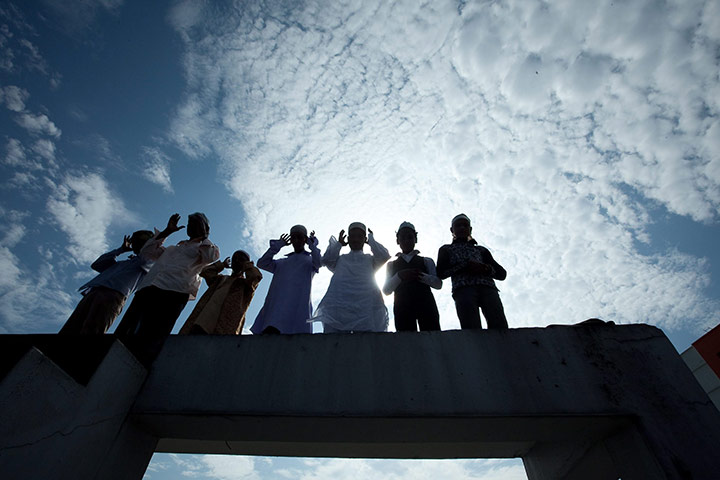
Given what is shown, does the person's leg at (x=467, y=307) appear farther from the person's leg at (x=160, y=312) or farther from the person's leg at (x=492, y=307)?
the person's leg at (x=160, y=312)

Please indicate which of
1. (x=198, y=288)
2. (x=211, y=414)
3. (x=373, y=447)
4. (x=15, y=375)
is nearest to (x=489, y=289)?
(x=373, y=447)

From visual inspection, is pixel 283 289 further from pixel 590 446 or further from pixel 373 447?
pixel 590 446

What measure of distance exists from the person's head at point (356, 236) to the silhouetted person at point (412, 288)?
47 centimetres

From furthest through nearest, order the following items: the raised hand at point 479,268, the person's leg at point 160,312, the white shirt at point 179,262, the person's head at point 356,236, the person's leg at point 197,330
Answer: the person's head at point 356,236, the white shirt at point 179,262, the raised hand at point 479,268, the person's leg at point 160,312, the person's leg at point 197,330

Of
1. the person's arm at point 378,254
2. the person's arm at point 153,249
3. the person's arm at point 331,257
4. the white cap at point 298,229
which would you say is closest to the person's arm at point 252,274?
the white cap at point 298,229

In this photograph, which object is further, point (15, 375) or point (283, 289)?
point (283, 289)

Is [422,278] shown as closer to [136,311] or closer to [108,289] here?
[136,311]

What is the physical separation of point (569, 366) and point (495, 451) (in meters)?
1.10

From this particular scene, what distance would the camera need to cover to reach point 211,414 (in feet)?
8.01

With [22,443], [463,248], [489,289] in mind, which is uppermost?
[463,248]

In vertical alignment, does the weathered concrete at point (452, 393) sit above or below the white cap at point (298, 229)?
below

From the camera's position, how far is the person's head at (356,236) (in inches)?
177

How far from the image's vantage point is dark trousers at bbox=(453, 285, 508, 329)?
11.9 ft

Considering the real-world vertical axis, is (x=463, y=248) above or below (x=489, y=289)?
above
